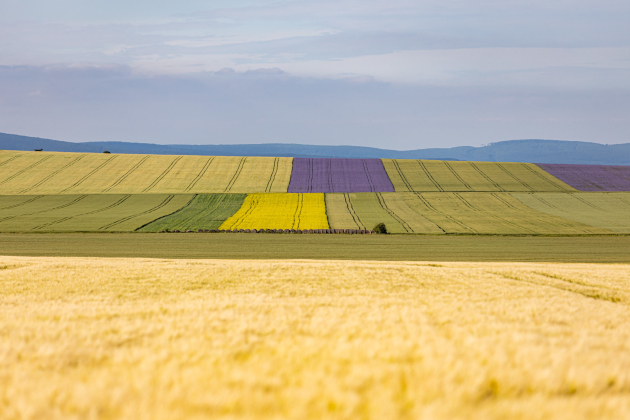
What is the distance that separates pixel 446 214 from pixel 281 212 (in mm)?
20103

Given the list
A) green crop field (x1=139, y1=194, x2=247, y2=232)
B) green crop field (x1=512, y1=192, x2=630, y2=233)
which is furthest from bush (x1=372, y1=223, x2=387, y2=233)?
green crop field (x1=512, y1=192, x2=630, y2=233)

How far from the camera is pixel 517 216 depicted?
54.8m

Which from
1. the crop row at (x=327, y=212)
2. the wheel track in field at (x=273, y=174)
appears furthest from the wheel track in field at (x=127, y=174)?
the wheel track in field at (x=273, y=174)

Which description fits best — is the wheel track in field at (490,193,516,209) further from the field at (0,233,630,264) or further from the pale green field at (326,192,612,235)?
the field at (0,233,630,264)

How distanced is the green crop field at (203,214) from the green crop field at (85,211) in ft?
4.76

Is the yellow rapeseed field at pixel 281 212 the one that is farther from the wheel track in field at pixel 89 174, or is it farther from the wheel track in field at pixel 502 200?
the wheel track in field at pixel 89 174

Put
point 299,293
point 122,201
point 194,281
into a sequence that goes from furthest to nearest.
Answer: point 122,201
point 194,281
point 299,293

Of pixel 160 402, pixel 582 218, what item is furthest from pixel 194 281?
pixel 582 218

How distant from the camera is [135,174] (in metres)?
79.4

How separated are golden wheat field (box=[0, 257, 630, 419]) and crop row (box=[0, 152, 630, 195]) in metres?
61.7

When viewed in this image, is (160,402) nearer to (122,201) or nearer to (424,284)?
(424,284)

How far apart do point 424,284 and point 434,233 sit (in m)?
31.6

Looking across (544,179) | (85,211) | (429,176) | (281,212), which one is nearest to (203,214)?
(281,212)

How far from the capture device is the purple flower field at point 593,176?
3009 inches
